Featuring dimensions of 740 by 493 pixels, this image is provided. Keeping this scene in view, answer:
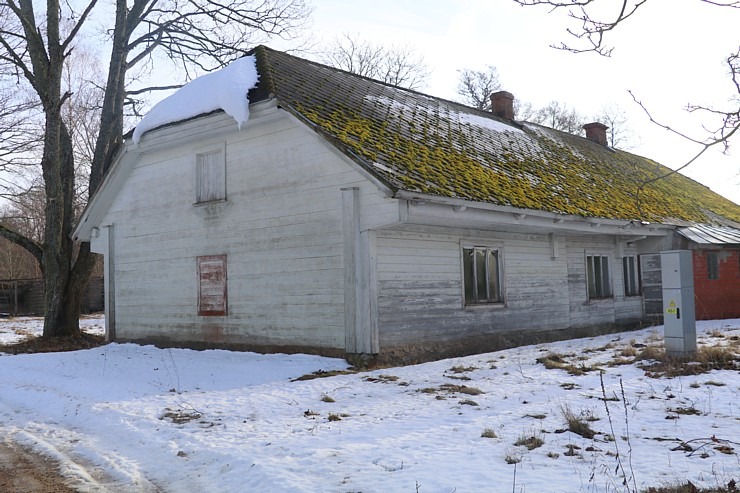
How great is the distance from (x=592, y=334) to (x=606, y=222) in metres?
3.19

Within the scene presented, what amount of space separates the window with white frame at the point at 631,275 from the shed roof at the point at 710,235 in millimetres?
1530

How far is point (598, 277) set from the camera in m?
17.8

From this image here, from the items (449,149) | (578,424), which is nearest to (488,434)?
(578,424)

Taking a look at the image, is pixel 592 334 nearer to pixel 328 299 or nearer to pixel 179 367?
pixel 328 299

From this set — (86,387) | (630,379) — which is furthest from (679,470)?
(86,387)

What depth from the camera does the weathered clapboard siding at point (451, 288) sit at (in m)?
11.7

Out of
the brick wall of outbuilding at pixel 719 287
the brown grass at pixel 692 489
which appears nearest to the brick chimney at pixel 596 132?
the brick wall of outbuilding at pixel 719 287

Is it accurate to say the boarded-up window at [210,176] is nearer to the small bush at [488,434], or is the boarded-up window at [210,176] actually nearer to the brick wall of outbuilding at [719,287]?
the small bush at [488,434]

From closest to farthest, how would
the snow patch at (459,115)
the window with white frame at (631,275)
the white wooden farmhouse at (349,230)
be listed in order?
the white wooden farmhouse at (349,230)
the snow patch at (459,115)
the window with white frame at (631,275)

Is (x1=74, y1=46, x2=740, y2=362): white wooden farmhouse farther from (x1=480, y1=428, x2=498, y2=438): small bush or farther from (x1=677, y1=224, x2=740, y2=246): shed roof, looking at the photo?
(x1=480, y1=428, x2=498, y2=438): small bush

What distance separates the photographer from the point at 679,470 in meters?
5.02

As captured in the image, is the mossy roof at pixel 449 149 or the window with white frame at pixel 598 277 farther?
the window with white frame at pixel 598 277

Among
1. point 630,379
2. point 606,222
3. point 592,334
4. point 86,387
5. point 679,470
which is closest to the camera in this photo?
point 679,470

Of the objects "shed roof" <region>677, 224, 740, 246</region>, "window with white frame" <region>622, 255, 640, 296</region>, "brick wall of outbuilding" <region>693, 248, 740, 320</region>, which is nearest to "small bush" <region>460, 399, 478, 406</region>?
"window with white frame" <region>622, 255, 640, 296</region>
